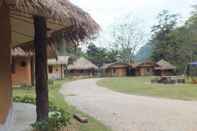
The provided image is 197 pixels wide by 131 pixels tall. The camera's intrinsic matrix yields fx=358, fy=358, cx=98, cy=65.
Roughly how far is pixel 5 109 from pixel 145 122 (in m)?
4.68

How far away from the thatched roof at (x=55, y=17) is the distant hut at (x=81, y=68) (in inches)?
2090

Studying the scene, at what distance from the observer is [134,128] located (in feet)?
31.1

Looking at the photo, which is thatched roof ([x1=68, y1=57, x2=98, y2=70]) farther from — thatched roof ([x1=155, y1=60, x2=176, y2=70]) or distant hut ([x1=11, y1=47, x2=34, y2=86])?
distant hut ([x1=11, y1=47, x2=34, y2=86])

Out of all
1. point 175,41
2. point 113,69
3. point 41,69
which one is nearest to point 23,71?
point 41,69

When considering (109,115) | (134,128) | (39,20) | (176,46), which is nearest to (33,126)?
(39,20)

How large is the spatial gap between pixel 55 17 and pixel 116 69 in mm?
61827

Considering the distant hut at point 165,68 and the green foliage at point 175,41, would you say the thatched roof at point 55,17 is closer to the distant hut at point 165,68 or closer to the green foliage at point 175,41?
the green foliage at point 175,41

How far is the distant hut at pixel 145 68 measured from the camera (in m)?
66.5

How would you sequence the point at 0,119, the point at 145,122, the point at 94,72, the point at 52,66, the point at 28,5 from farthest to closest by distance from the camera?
the point at 94,72, the point at 52,66, the point at 145,122, the point at 0,119, the point at 28,5

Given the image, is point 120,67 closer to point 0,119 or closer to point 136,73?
point 136,73

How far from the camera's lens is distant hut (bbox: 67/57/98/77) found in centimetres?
6362

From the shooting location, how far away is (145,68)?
67.2m

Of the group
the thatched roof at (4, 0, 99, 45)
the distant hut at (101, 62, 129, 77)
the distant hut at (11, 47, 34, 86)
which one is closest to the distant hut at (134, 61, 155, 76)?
the distant hut at (101, 62, 129, 77)

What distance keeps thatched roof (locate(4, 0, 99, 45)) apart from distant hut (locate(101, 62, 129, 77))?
187ft
